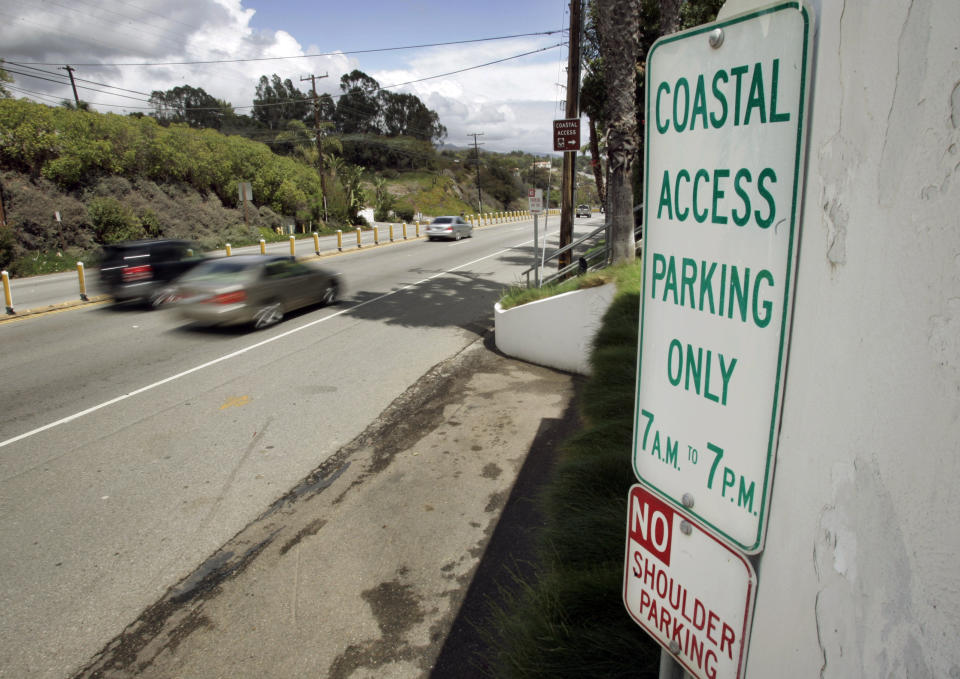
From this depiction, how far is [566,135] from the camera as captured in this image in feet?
37.9

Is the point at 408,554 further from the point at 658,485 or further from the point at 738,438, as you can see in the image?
the point at 738,438

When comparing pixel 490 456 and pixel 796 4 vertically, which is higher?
pixel 796 4

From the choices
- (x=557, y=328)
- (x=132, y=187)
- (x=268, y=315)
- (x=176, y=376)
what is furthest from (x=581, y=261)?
(x=132, y=187)

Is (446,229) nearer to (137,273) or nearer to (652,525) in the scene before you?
(137,273)

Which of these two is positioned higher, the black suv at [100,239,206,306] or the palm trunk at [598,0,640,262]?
the palm trunk at [598,0,640,262]

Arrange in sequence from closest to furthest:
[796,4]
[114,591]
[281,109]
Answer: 1. [796,4]
2. [114,591]
3. [281,109]

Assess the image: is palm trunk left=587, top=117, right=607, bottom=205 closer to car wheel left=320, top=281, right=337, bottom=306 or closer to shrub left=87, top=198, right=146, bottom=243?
car wheel left=320, top=281, right=337, bottom=306

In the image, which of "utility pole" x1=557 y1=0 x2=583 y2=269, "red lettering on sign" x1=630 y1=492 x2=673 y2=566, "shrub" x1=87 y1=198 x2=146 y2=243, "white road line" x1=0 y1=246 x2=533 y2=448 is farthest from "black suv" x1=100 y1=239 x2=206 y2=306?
"shrub" x1=87 y1=198 x2=146 y2=243

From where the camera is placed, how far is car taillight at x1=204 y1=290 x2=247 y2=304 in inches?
428

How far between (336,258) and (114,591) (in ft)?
67.0

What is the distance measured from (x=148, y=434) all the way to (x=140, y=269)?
8.66 meters

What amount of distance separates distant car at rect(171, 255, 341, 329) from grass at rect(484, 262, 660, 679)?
328 inches

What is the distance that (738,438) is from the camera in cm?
126

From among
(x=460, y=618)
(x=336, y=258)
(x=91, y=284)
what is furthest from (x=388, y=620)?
(x=336, y=258)
